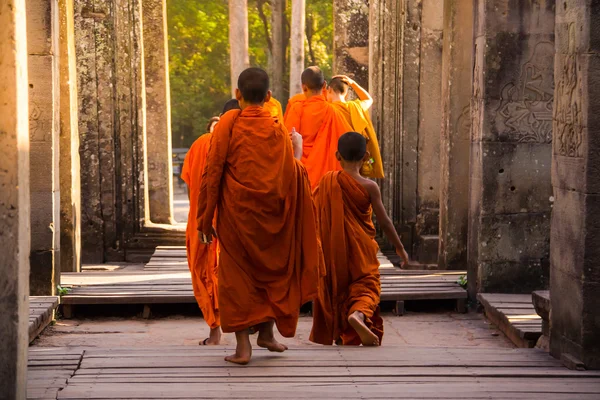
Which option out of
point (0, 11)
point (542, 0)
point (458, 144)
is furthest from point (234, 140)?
point (458, 144)

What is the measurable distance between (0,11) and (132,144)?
983 cm

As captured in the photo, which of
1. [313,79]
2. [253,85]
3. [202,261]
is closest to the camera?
[253,85]

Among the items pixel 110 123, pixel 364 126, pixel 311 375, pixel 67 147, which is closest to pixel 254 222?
pixel 311 375

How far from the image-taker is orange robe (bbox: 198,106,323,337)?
7023 mm

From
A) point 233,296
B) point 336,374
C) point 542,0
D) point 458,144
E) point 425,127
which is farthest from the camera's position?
point 425,127

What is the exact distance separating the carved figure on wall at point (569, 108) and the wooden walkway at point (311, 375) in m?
1.28

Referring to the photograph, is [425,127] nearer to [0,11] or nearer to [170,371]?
[170,371]

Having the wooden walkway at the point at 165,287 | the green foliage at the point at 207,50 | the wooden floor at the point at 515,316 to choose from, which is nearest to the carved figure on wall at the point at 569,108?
the wooden floor at the point at 515,316

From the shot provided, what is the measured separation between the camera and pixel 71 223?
12398 mm

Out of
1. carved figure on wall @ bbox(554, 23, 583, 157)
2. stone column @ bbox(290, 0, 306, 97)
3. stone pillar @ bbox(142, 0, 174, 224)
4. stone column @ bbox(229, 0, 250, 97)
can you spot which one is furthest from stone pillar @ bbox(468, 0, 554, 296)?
stone column @ bbox(290, 0, 306, 97)

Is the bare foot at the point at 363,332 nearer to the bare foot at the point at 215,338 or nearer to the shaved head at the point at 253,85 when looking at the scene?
the bare foot at the point at 215,338

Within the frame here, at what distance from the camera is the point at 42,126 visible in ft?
33.6

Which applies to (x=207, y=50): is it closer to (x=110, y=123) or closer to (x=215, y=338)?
(x=110, y=123)

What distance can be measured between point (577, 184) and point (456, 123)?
17.6 feet
